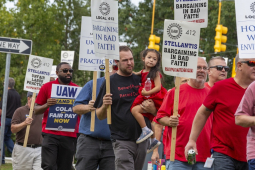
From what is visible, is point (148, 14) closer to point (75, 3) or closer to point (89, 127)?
point (75, 3)

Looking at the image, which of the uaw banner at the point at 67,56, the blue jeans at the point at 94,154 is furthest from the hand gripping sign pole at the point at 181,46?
the uaw banner at the point at 67,56

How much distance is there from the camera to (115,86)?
712 cm

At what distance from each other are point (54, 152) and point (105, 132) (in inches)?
67.7

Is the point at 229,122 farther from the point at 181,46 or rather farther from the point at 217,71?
the point at 217,71

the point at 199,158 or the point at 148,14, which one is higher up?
the point at 148,14

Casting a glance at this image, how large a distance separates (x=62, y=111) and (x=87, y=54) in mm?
1305

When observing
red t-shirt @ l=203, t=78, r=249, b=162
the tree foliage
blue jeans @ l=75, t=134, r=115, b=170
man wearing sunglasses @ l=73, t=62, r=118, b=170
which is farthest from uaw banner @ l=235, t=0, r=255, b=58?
the tree foliage

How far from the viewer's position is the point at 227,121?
5684 mm

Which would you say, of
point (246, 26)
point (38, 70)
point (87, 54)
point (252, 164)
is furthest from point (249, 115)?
point (38, 70)

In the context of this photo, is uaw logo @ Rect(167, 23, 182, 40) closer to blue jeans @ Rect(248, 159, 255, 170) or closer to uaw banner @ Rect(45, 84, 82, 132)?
blue jeans @ Rect(248, 159, 255, 170)

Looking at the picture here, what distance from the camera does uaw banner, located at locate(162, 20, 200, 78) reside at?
20.7ft

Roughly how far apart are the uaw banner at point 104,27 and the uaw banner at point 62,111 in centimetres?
204

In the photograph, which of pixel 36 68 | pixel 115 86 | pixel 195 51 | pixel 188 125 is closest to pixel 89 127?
pixel 115 86

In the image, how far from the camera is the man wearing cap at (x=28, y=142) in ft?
35.3
